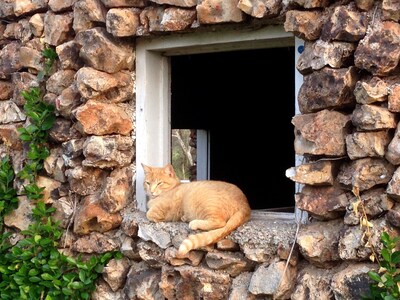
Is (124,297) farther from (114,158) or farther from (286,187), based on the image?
(286,187)

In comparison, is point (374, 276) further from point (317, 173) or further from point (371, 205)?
point (317, 173)

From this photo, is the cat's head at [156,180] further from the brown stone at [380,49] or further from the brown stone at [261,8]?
the brown stone at [380,49]

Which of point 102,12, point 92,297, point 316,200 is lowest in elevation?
point 92,297

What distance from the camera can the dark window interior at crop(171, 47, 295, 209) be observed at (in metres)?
7.29

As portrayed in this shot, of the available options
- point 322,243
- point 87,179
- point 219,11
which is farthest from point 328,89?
point 87,179

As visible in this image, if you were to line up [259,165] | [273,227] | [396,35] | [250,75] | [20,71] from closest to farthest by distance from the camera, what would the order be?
[396,35] < [273,227] < [20,71] < [250,75] < [259,165]

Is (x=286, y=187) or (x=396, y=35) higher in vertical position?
(x=396, y=35)

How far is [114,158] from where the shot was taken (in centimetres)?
487

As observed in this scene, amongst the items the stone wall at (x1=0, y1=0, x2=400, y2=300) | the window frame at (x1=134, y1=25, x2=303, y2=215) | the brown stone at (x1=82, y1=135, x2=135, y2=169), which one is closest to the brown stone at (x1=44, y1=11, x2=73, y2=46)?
the stone wall at (x1=0, y1=0, x2=400, y2=300)

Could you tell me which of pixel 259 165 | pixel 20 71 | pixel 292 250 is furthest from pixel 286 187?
pixel 292 250

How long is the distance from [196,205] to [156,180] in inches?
14.8

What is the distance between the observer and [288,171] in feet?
13.1

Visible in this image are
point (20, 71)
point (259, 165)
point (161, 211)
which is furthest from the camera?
point (259, 165)

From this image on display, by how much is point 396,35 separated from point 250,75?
4079mm
